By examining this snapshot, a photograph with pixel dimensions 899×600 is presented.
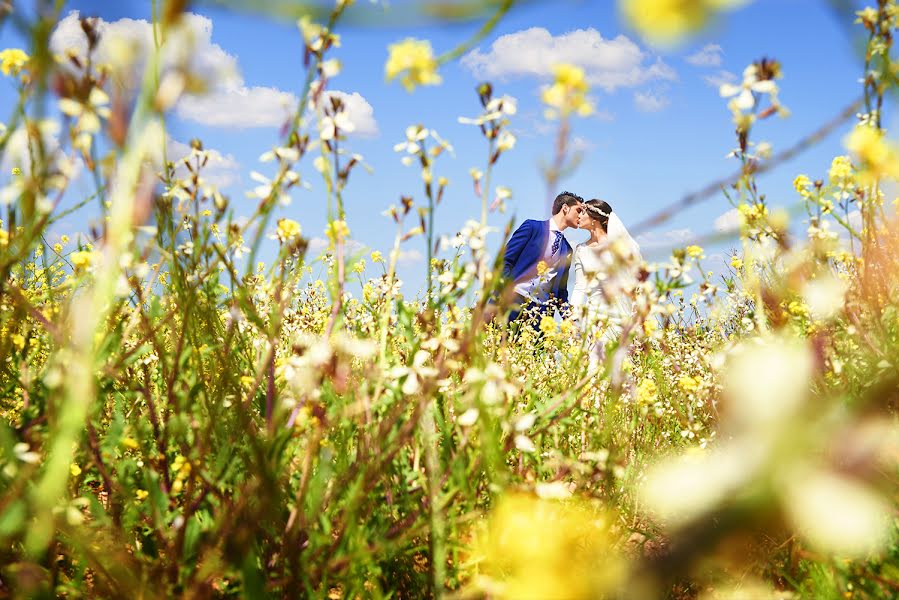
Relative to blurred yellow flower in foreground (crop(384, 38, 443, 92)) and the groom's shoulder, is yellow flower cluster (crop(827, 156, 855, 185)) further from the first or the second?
the groom's shoulder

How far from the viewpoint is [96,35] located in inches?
39.8

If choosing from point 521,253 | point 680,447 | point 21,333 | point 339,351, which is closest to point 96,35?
point 339,351

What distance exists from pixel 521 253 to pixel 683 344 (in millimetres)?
3337

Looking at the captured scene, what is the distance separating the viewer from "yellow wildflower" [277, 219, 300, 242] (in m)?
1.38

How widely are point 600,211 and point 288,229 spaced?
5.56 metres

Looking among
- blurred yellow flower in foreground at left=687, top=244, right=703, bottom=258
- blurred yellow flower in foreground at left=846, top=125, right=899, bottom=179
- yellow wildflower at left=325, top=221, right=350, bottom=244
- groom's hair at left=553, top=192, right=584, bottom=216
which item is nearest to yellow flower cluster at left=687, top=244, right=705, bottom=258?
blurred yellow flower in foreground at left=687, top=244, right=703, bottom=258

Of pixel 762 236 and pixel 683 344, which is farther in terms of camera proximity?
pixel 683 344

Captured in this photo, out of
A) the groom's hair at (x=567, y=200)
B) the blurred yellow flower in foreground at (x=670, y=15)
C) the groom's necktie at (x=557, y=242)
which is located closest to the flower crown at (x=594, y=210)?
the groom's necktie at (x=557, y=242)

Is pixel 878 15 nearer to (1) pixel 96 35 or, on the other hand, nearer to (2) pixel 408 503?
(2) pixel 408 503

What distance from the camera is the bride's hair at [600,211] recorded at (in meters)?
6.53

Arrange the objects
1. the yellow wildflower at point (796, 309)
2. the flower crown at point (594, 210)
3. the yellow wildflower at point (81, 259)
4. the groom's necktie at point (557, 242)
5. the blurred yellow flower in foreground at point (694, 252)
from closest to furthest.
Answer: the yellow wildflower at point (81, 259) < the blurred yellow flower in foreground at point (694, 252) < the yellow wildflower at point (796, 309) < the flower crown at point (594, 210) < the groom's necktie at point (557, 242)

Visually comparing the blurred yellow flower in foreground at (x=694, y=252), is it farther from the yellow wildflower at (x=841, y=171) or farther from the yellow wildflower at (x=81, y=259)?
the yellow wildflower at (x=81, y=259)

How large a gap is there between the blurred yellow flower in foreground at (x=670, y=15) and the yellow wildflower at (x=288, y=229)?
111 centimetres

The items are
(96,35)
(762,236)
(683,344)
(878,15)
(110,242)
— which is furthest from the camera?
(683,344)
